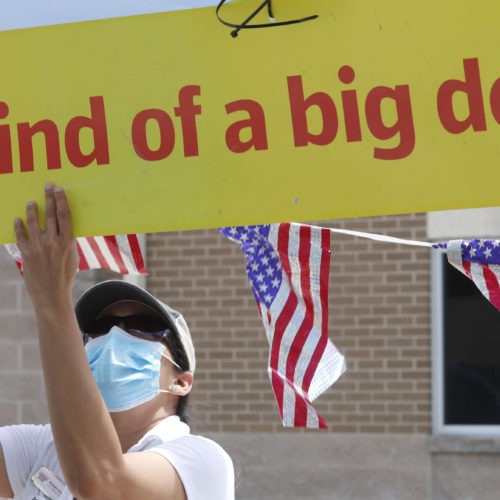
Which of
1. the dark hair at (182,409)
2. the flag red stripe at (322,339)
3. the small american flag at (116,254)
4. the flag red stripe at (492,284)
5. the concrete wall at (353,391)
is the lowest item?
the concrete wall at (353,391)

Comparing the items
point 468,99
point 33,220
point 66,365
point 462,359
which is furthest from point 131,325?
point 462,359

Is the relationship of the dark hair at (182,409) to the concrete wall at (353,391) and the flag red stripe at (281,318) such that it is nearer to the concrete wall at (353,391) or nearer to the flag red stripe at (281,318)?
the flag red stripe at (281,318)

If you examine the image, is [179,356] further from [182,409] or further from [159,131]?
[159,131]

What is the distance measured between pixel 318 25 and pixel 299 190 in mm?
316

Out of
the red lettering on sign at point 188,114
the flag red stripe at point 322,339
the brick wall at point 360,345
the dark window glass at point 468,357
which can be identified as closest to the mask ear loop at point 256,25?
the red lettering on sign at point 188,114

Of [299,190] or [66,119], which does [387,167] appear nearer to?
[299,190]

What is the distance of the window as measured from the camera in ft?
29.1

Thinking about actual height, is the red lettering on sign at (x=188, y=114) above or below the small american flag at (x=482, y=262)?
above

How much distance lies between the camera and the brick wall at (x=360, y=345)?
351 inches

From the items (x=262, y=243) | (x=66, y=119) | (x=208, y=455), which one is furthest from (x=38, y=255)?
(x=262, y=243)

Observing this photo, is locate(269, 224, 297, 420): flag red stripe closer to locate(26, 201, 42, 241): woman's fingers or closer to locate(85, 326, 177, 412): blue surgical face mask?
locate(85, 326, 177, 412): blue surgical face mask

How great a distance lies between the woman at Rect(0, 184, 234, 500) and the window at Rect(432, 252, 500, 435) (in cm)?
580

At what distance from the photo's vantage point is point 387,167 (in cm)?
213

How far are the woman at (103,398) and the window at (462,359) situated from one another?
5.80m
